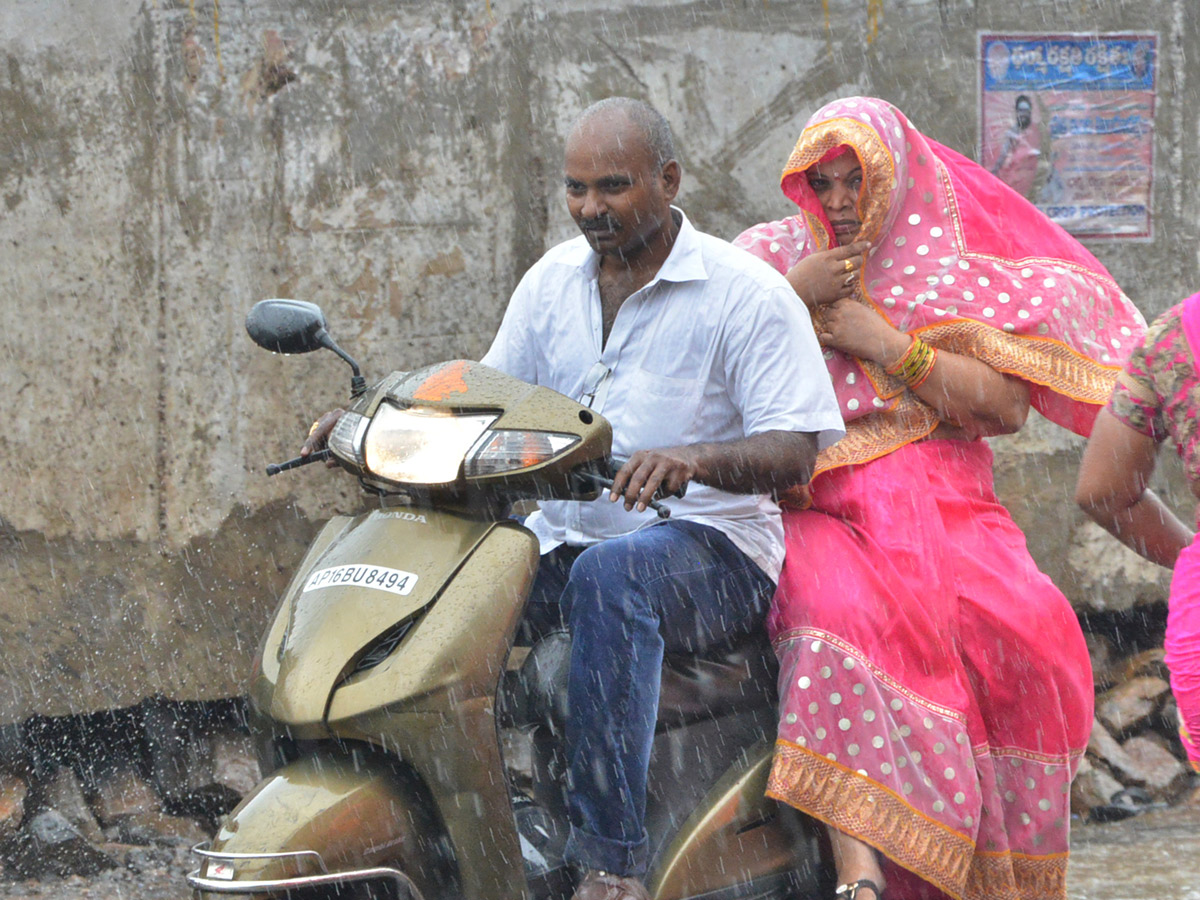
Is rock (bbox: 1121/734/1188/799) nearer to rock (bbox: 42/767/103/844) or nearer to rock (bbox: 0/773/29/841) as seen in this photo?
rock (bbox: 42/767/103/844)

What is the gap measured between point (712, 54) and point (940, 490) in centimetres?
193

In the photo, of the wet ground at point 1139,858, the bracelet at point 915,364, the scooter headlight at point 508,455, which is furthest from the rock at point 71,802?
the wet ground at point 1139,858

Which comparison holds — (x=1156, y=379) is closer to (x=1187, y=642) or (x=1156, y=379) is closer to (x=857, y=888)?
(x=1187, y=642)

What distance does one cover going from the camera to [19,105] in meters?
4.10

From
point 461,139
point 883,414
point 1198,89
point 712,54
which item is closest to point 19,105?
point 461,139

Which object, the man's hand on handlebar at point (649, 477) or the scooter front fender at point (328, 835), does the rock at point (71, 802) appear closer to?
the scooter front fender at point (328, 835)

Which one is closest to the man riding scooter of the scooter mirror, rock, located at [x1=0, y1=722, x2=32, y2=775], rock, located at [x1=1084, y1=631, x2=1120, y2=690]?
the scooter mirror

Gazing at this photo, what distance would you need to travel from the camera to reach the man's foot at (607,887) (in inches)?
91.7

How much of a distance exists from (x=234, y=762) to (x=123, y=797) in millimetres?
356

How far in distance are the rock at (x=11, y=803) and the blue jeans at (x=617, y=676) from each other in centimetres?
244

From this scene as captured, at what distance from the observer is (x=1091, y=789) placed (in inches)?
178

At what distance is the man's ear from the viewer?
273cm

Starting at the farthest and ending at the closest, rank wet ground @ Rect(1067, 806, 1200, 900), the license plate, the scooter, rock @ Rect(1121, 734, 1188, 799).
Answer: rock @ Rect(1121, 734, 1188, 799), wet ground @ Rect(1067, 806, 1200, 900), the license plate, the scooter

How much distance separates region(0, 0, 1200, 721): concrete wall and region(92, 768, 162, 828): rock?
0.30 meters
